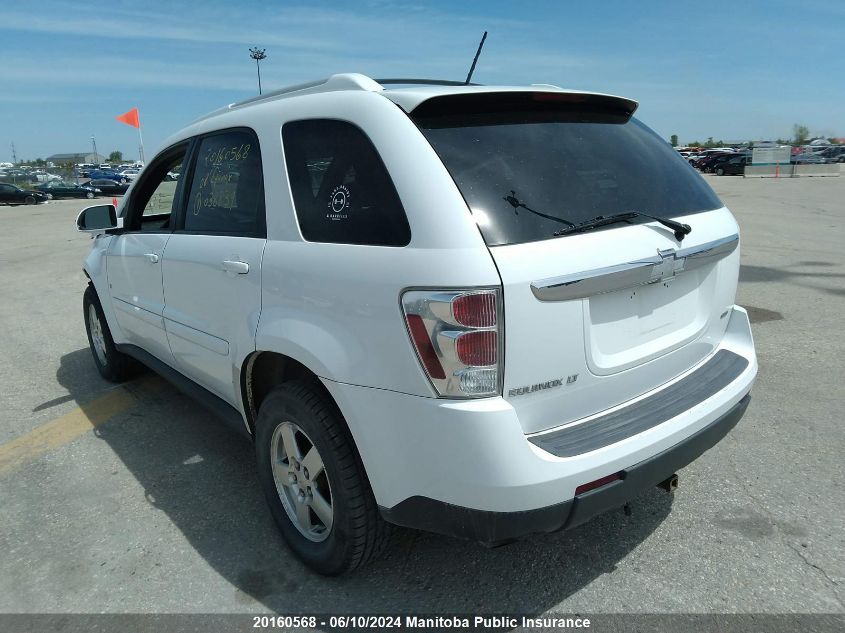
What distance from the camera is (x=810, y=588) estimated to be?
2.44 metres

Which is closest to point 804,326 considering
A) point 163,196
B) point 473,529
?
point 473,529

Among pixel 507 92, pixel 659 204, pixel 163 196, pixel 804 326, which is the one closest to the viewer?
pixel 507 92

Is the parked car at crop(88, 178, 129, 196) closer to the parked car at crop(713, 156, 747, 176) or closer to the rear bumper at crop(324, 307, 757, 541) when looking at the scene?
the parked car at crop(713, 156, 747, 176)

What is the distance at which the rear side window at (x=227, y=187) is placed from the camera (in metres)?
2.85

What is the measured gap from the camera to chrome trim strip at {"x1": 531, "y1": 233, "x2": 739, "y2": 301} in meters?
1.99

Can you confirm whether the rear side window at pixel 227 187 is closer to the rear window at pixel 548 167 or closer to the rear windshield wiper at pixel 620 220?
the rear window at pixel 548 167

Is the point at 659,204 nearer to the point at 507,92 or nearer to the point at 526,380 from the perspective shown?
the point at 507,92

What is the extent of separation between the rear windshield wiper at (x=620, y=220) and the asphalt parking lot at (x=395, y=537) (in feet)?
4.42

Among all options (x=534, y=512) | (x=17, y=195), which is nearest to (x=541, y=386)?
(x=534, y=512)

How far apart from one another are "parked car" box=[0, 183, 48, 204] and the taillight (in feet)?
130

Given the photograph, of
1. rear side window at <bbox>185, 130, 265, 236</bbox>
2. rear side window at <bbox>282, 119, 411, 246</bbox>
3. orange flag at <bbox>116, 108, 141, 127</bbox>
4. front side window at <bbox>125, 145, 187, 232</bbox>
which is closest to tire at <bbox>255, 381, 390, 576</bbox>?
rear side window at <bbox>282, 119, 411, 246</bbox>

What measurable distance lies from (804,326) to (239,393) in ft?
17.0

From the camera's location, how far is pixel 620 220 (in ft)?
7.38

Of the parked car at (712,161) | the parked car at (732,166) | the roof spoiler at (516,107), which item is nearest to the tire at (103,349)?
the roof spoiler at (516,107)
